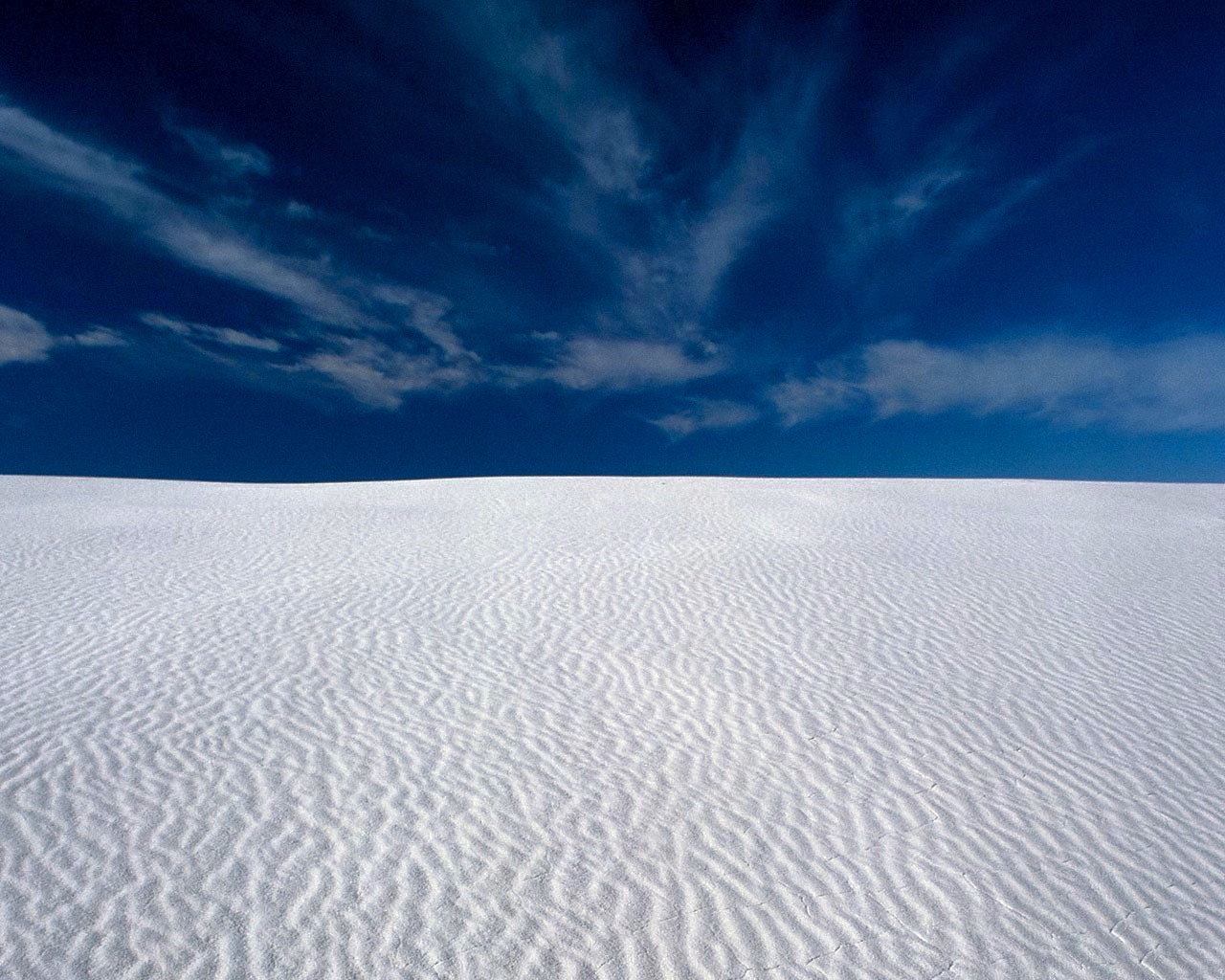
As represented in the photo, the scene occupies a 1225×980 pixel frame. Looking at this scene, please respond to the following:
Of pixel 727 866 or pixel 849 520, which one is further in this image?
pixel 849 520

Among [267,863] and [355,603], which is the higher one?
[355,603]

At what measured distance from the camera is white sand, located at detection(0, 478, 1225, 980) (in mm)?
3801

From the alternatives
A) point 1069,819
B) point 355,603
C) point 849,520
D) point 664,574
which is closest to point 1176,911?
point 1069,819

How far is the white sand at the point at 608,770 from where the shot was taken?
3801mm

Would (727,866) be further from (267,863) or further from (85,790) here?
(85,790)

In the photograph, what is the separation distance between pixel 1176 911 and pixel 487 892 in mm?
4216

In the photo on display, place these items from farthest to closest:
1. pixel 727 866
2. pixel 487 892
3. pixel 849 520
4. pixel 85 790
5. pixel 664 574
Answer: pixel 849 520, pixel 664 574, pixel 85 790, pixel 727 866, pixel 487 892

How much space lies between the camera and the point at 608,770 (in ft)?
18.3

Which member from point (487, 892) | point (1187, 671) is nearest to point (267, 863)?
point (487, 892)

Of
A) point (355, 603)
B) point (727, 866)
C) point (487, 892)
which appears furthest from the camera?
point (355, 603)

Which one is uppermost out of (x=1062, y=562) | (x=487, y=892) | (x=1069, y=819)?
(x=1062, y=562)

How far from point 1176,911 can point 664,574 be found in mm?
8441

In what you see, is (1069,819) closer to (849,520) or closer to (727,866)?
(727,866)

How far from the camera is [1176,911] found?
415 centimetres
